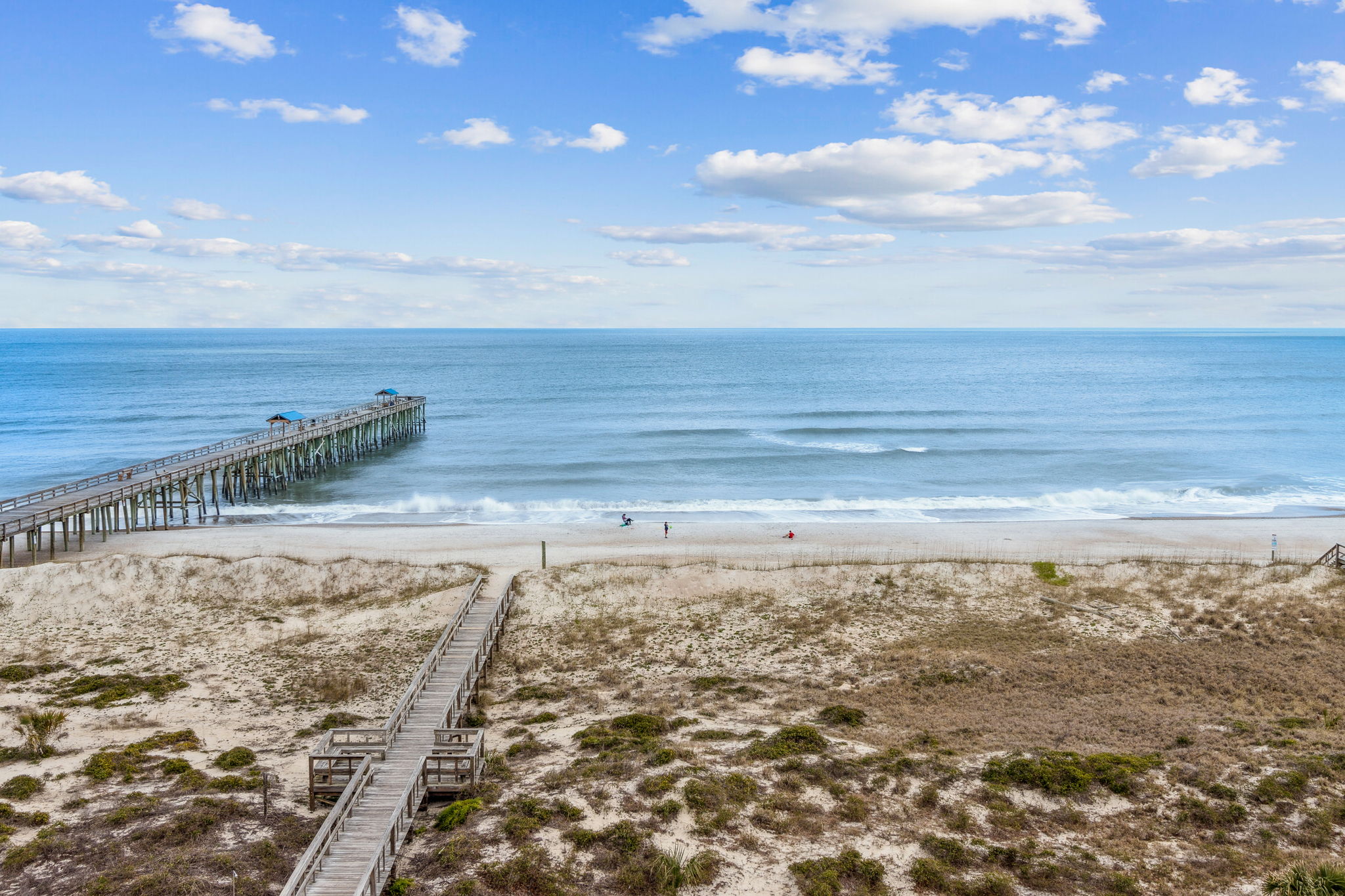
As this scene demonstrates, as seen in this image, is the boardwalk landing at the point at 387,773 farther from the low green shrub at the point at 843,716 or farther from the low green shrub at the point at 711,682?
the low green shrub at the point at 843,716

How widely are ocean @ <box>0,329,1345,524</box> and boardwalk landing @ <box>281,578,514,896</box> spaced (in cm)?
2230

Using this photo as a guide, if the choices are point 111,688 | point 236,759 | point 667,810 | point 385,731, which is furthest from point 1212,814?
point 111,688

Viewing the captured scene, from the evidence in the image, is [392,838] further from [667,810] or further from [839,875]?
[839,875]

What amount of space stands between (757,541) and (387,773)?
22481 mm

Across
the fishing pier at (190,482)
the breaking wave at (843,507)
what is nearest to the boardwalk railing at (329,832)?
the fishing pier at (190,482)

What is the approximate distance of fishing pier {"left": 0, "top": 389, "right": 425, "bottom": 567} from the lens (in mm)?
34375

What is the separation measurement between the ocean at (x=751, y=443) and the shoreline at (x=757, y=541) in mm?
3176

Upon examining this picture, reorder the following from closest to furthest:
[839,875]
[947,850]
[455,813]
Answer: [839,875]
[947,850]
[455,813]

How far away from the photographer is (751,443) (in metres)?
65.9

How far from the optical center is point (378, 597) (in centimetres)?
2888

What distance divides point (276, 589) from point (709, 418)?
54.2 m

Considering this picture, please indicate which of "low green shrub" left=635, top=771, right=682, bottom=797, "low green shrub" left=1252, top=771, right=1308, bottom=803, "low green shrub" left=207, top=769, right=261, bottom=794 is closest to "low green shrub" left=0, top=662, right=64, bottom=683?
"low green shrub" left=207, top=769, right=261, bottom=794

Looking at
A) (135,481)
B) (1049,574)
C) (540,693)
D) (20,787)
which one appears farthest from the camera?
(135,481)

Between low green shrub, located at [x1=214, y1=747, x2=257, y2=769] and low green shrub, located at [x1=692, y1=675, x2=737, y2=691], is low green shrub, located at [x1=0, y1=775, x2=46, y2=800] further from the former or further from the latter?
low green shrub, located at [x1=692, y1=675, x2=737, y2=691]
